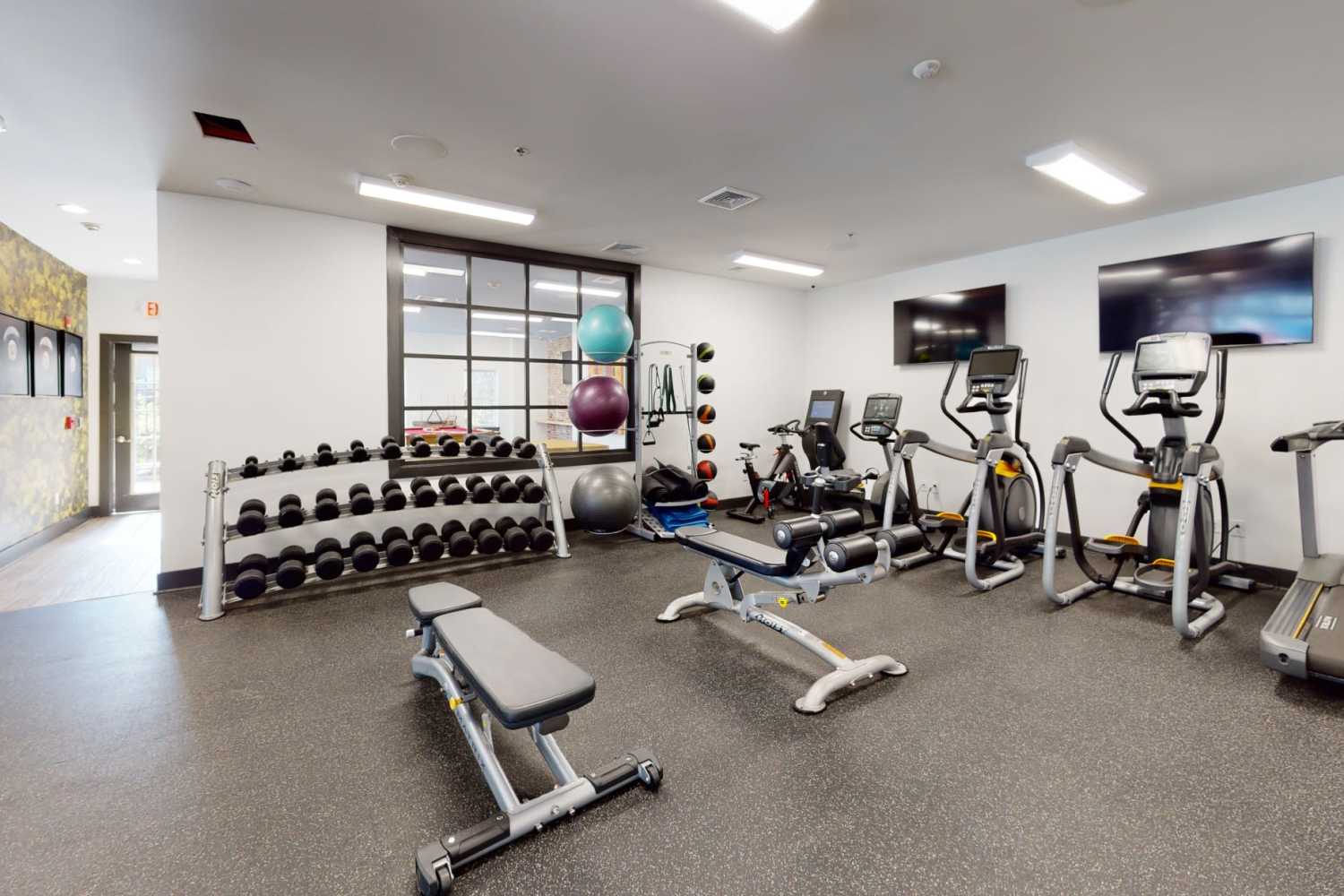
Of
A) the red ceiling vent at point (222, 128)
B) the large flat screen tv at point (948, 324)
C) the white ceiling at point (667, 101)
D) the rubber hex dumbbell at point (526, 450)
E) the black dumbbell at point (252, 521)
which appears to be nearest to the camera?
the white ceiling at point (667, 101)

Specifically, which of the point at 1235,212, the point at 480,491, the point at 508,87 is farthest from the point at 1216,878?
the point at 1235,212

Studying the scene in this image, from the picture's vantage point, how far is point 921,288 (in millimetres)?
5770

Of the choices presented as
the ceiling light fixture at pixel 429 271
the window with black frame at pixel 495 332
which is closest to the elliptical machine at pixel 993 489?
the window with black frame at pixel 495 332

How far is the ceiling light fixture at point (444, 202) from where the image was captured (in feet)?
11.5

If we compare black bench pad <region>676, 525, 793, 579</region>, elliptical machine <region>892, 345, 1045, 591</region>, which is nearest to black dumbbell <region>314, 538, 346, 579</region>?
black bench pad <region>676, 525, 793, 579</region>

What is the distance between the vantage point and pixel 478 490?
169 inches

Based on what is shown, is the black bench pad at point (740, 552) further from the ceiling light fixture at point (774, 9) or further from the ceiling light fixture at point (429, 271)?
the ceiling light fixture at point (429, 271)

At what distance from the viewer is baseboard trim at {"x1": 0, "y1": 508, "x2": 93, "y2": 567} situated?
4329mm

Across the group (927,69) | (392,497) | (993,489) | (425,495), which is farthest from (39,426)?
(993,489)

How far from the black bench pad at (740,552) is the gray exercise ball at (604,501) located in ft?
4.82

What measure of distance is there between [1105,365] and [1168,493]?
140cm

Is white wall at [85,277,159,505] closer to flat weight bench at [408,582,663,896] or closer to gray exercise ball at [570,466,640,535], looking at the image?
gray exercise ball at [570,466,640,535]

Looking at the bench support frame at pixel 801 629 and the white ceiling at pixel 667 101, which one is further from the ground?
the white ceiling at pixel 667 101

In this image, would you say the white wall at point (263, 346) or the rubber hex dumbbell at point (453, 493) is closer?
the white wall at point (263, 346)
